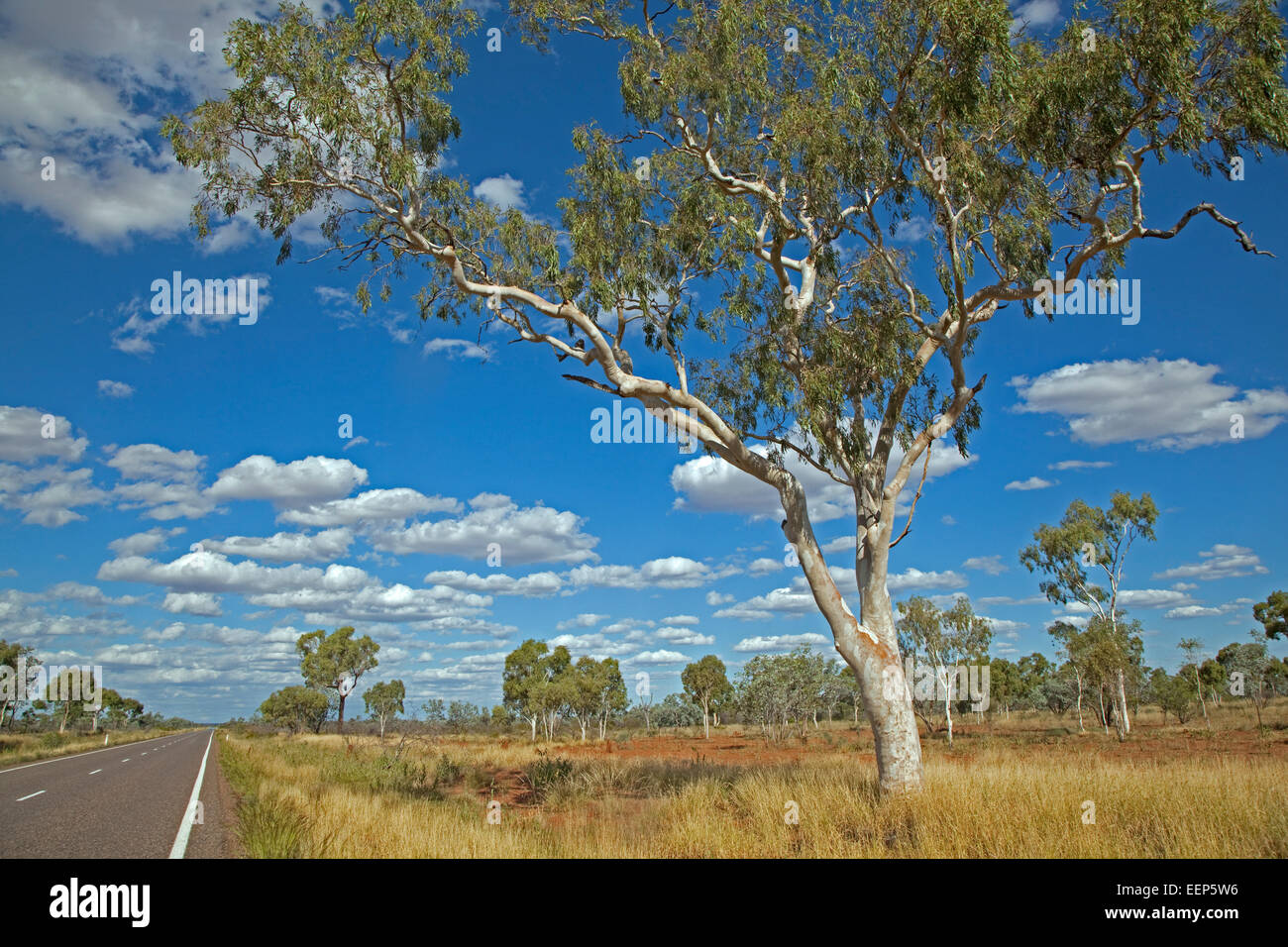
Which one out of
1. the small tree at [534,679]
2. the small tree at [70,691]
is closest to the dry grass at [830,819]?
the small tree at [534,679]

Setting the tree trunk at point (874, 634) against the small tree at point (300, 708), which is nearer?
the tree trunk at point (874, 634)

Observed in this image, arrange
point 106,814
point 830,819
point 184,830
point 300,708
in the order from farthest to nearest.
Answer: point 300,708 < point 106,814 < point 184,830 < point 830,819

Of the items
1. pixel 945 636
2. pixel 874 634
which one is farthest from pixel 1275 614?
pixel 874 634

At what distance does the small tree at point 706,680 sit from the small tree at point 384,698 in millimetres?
24560

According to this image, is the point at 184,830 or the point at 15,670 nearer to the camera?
the point at 184,830

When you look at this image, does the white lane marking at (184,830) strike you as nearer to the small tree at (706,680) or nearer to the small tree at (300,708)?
the small tree at (706,680)

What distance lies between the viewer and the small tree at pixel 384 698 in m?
60.1

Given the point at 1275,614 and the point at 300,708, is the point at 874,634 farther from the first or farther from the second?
the point at 300,708

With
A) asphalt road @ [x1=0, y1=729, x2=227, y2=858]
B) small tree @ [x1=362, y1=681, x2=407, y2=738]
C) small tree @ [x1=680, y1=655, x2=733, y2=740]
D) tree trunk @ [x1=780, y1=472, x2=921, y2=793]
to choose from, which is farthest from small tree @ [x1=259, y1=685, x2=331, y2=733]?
tree trunk @ [x1=780, y1=472, x2=921, y2=793]

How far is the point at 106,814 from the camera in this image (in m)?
11.6

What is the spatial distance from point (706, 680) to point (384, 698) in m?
27.5

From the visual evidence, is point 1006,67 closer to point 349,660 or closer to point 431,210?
point 431,210
